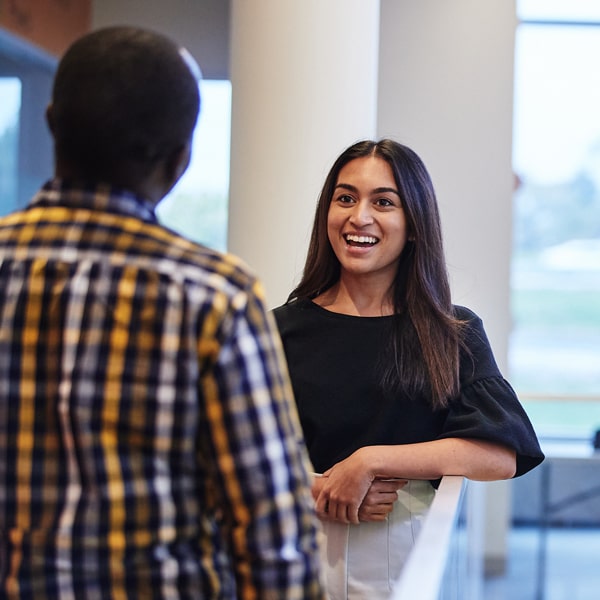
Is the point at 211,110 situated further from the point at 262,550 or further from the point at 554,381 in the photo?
the point at 262,550

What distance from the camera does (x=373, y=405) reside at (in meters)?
2.26

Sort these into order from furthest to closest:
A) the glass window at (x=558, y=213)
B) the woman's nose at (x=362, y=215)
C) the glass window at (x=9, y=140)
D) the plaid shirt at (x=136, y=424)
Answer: the glass window at (x=558, y=213) → the glass window at (x=9, y=140) → the woman's nose at (x=362, y=215) → the plaid shirt at (x=136, y=424)

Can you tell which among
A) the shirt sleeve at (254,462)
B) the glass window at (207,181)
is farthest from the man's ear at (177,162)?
the glass window at (207,181)

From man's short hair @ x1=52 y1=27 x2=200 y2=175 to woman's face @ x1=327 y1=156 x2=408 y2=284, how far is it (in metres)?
1.14

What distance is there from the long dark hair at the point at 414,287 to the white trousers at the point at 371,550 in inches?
9.2

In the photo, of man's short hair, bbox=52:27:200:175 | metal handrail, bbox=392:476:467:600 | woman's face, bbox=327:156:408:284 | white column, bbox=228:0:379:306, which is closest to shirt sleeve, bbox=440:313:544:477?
metal handrail, bbox=392:476:467:600

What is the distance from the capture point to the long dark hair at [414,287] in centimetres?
224

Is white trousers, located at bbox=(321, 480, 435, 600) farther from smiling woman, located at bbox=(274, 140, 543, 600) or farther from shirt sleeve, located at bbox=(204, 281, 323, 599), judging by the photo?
shirt sleeve, located at bbox=(204, 281, 323, 599)

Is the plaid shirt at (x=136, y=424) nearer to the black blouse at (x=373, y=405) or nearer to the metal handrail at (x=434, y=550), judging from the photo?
the metal handrail at (x=434, y=550)

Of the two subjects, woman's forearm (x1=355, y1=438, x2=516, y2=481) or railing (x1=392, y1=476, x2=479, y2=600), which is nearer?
railing (x1=392, y1=476, x2=479, y2=600)

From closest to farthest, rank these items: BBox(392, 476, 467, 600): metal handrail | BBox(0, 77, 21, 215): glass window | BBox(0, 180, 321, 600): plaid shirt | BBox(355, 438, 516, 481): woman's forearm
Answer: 1. BBox(0, 180, 321, 600): plaid shirt
2. BBox(392, 476, 467, 600): metal handrail
3. BBox(355, 438, 516, 481): woman's forearm
4. BBox(0, 77, 21, 215): glass window

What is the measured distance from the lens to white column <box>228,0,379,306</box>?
3.81 m

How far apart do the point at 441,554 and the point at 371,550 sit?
23.1 inches

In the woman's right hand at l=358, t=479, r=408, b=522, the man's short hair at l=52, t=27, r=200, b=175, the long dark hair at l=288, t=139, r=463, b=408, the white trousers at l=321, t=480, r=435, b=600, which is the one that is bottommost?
the white trousers at l=321, t=480, r=435, b=600
